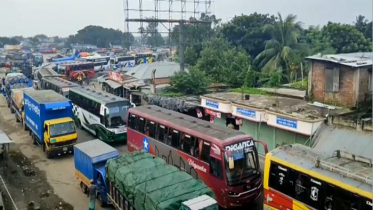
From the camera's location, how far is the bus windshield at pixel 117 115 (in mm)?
19406

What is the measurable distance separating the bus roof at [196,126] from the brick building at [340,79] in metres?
5.77

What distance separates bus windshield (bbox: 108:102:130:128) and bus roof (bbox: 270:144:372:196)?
36.6 feet

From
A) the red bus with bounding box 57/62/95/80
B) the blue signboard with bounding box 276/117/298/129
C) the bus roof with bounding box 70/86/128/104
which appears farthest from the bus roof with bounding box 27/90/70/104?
the red bus with bounding box 57/62/95/80

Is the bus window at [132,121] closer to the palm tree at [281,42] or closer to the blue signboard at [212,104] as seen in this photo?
the blue signboard at [212,104]

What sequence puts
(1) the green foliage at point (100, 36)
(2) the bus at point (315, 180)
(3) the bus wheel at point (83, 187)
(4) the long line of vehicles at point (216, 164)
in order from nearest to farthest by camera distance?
(2) the bus at point (315, 180), (4) the long line of vehicles at point (216, 164), (3) the bus wheel at point (83, 187), (1) the green foliage at point (100, 36)

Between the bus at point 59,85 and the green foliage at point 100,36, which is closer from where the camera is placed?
the bus at point 59,85

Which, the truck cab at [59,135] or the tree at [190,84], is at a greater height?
the tree at [190,84]

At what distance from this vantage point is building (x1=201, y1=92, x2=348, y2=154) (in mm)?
14195

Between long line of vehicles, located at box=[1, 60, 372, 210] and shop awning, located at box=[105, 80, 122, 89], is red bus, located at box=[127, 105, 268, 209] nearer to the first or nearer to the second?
long line of vehicles, located at box=[1, 60, 372, 210]

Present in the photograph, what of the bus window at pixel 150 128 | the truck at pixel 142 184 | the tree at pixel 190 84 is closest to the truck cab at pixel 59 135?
the bus window at pixel 150 128

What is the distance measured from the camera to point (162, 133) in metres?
14.6

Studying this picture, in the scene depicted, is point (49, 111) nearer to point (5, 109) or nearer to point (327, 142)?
point (327, 142)

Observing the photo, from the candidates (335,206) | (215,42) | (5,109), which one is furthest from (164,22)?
(335,206)

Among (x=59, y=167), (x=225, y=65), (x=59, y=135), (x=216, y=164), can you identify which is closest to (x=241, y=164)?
(x=216, y=164)
